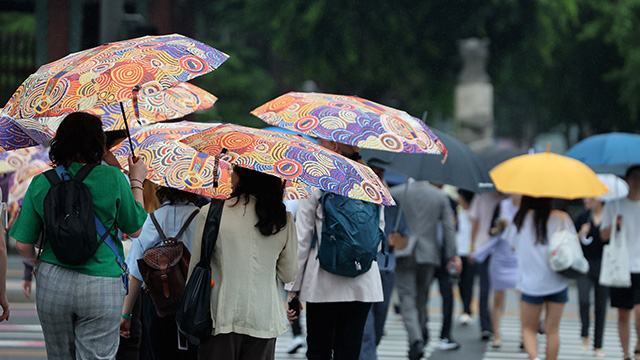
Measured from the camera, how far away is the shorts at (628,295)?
9328 millimetres

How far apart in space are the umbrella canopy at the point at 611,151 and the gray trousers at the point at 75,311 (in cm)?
635

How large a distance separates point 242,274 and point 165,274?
0.59 metres

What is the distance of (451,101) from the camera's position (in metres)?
26.5

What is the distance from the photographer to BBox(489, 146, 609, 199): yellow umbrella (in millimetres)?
8484

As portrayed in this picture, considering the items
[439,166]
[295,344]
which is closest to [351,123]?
[439,166]

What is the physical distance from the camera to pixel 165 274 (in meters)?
5.48

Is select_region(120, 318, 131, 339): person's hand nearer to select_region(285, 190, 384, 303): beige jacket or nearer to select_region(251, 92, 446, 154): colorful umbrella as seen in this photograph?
select_region(285, 190, 384, 303): beige jacket

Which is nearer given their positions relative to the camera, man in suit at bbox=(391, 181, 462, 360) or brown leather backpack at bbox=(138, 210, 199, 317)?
brown leather backpack at bbox=(138, 210, 199, 317)

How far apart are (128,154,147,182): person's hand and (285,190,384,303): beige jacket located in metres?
1.37

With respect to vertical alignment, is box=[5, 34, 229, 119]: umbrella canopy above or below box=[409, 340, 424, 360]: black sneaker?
above

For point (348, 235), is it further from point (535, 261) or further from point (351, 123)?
point (535, 261)

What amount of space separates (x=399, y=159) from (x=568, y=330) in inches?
218

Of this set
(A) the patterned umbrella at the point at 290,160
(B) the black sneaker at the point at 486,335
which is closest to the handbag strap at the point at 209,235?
(A) the patterned umbrella at the point at 290,160

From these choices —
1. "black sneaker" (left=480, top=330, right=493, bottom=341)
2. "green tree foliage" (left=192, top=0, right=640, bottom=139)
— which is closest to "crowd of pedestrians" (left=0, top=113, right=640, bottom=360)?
"black sneaker" (left=480, top=330, right=493, bottom=341)
